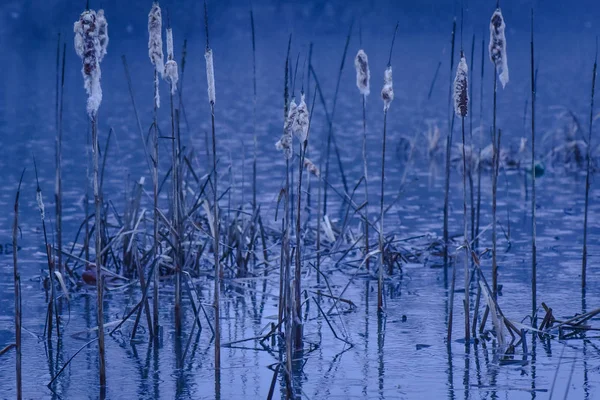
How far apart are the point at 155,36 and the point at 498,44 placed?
71.4 inches

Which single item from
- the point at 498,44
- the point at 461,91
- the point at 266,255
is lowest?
the point at 266,255

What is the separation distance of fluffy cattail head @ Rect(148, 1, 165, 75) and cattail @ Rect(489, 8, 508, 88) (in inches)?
68.7

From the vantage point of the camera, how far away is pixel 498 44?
562cm

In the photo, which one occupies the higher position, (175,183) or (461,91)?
(461,91)

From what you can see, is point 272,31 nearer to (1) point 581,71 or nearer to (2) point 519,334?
(1) point 581,71

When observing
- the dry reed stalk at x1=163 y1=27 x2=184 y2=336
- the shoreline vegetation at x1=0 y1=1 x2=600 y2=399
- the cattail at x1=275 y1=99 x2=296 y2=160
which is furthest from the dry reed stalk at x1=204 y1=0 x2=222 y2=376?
the dry reed stalk at x1=163 y1=27 x2=184 y2=336

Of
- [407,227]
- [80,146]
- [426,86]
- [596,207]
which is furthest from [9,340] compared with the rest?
[426,86]

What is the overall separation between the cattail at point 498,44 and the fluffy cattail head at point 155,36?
5.73 feet

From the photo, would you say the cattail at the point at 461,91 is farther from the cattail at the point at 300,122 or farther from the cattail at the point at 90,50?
the cattail at the point at 90,50

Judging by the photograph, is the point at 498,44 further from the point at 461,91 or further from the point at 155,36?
the point at 155,36

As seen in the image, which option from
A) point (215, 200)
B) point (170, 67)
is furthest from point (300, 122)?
point (170, 67)

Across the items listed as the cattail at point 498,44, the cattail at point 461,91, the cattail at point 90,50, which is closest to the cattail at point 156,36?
the cattail at point 90,50

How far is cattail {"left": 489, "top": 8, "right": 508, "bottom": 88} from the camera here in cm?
559

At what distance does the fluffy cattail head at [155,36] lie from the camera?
212 inches
